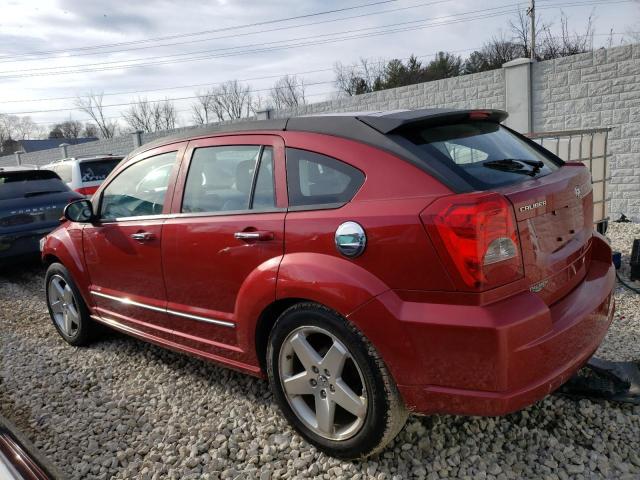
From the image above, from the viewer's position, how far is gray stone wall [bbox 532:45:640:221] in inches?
298

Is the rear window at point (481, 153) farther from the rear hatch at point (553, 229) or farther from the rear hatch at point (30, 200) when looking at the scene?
the rear hatch at point (30, 200)

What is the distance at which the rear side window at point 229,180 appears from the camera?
8.82ft

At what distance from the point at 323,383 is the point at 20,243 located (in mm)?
5950

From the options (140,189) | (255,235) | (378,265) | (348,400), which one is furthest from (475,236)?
(140,189)

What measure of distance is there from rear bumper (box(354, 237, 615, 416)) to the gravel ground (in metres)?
0.52

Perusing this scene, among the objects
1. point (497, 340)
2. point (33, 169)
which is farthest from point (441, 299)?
point (33, 169)

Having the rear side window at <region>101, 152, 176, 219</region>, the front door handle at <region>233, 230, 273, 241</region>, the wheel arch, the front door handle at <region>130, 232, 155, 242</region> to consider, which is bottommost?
the wheel arch

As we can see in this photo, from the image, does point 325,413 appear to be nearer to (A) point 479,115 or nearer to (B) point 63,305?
(A) point 479,115

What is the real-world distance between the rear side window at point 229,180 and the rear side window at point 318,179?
0.15 m

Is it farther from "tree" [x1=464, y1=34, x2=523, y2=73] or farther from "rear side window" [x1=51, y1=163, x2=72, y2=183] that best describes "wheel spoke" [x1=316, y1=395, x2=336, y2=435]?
"tree" [x1=464, y1=34, x2=523, y2=73]

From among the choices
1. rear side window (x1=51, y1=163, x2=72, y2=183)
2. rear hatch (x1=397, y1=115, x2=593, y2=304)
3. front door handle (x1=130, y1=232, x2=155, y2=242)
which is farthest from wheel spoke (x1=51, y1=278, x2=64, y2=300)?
rear side window (x1=51, y1=163, x2=72, y2=183)

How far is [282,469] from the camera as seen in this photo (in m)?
2.49

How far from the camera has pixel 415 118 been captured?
2355 millimetres

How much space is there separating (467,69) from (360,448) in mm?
45874
